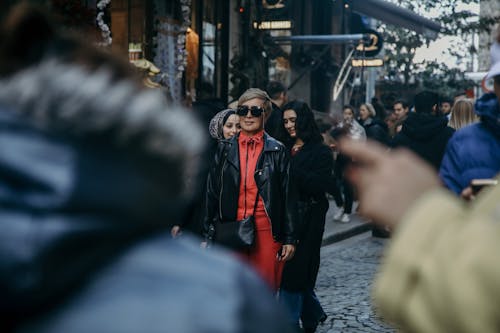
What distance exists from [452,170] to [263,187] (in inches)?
87.1

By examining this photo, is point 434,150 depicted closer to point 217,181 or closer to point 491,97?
point 217,181

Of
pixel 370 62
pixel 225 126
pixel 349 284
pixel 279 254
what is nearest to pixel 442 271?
pixel 279 254

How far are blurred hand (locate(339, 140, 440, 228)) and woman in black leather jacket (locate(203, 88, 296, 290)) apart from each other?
13.1ft

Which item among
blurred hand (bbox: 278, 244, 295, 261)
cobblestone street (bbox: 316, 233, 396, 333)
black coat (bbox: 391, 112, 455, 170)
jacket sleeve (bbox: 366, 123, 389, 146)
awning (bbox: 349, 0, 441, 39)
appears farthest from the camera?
awning (bbox: 349, 0, 441, 39)

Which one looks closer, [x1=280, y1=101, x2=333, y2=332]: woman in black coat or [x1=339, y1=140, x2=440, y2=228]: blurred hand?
[x1=339, y1=140, x2=440, y2=228]: blurred hand

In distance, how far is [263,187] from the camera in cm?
539

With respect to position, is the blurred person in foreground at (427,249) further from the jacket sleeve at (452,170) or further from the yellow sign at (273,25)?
the yellow sign at (273,25)

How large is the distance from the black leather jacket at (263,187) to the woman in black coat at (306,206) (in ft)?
1.74

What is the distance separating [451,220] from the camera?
1.23 m

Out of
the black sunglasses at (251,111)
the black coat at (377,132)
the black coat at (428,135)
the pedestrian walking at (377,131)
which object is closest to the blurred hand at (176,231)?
the black sunglasses at (251,111)

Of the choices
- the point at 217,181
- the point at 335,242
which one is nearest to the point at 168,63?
the point at 335,242

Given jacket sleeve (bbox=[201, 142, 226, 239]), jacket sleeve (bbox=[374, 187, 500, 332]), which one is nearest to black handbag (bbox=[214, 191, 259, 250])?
jacket sleeve (bbox=[201, 142, 226, 239])

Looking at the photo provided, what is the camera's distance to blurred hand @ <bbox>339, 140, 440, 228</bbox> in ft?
4.39

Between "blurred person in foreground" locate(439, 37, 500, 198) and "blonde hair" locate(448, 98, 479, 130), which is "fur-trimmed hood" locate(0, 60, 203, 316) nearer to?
"blurred person in foreground" locate(439, 37, 500, 198)
